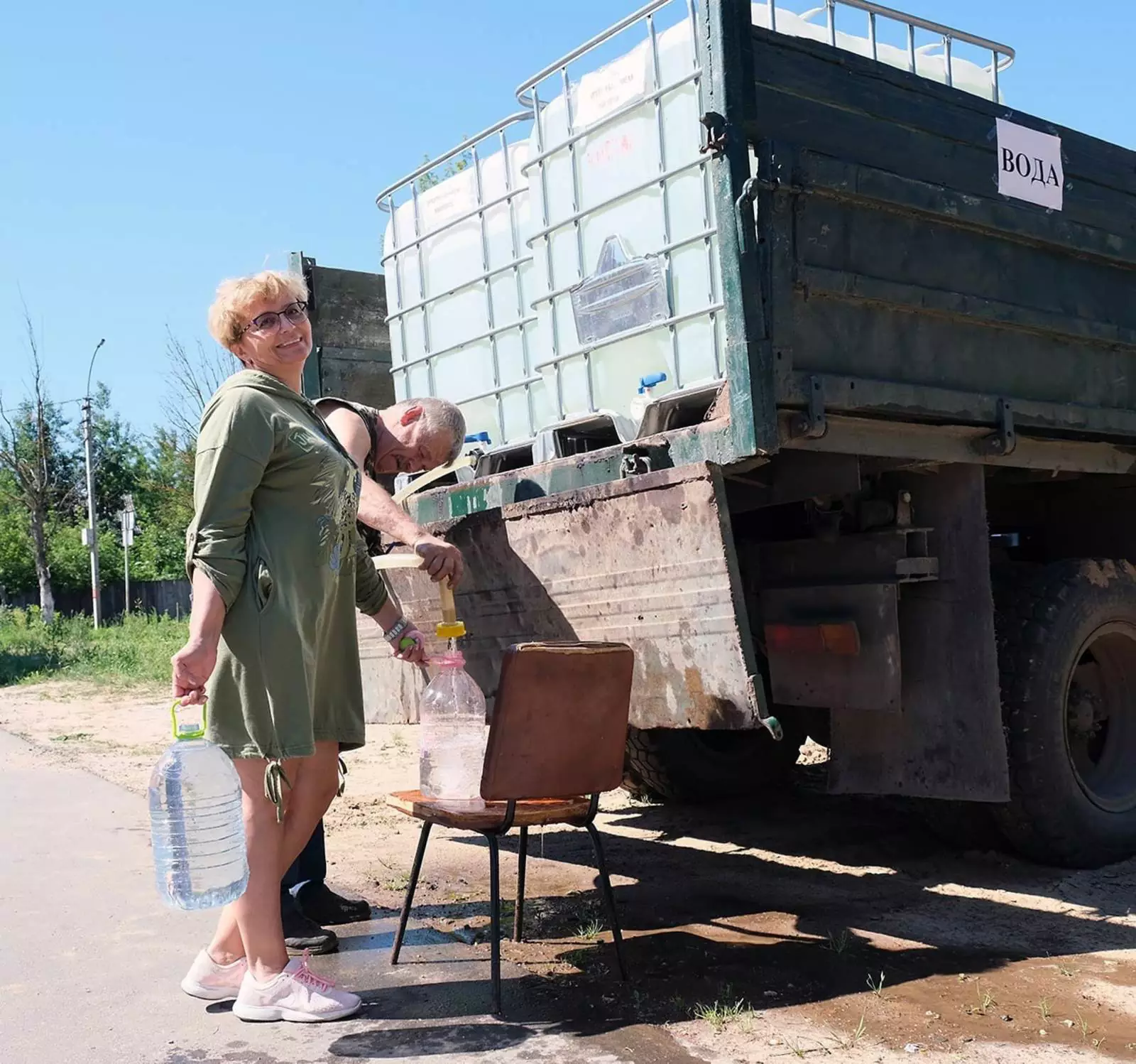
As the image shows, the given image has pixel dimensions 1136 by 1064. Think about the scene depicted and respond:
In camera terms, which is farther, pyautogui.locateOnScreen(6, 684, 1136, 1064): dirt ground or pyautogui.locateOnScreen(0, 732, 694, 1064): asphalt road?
pyautogui.locateOnScreen(6, 684, 1136, 1064): dirt ground

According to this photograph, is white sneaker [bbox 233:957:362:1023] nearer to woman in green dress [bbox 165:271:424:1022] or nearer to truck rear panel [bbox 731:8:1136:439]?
woman in green dress [bbox 165:271:424:1022]

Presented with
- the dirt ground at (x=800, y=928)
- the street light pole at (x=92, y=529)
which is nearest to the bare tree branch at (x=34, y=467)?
the street light pole at (x=92, y=529)

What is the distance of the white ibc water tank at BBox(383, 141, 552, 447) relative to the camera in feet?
15.8

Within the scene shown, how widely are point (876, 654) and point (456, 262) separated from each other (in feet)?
8.23

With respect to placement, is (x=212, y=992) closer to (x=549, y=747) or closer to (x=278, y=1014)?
(x=278, y=1014)

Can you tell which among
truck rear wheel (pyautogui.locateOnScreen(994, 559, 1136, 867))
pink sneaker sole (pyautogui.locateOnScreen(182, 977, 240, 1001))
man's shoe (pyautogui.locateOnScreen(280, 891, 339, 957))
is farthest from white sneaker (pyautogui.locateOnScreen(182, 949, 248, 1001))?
truck rear wheel (pyautogui.locateOnScreen(994, 559, 1136, 867))

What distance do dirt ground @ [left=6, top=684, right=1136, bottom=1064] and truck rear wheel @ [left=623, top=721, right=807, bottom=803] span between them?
114mm

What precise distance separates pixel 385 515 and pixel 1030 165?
8.19ft

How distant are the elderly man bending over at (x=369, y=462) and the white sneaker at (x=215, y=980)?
487mm

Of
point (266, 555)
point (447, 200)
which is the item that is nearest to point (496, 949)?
point (266, 555)

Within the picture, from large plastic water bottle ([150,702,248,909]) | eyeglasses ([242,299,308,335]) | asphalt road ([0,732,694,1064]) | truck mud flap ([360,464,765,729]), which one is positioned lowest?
asphalt road ([0,732,694,1064])

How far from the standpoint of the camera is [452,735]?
3941 millimetres

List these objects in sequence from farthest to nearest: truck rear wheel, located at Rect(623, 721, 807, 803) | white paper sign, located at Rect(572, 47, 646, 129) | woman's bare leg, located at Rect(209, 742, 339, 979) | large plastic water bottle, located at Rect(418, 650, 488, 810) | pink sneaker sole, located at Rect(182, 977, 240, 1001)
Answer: truck rear wheel, located at Rect(623, 721, 807, 803), white paper sign, located at Rect(572, 47, 646, 129), large plastic water bottle, located at Rect(418, 650, 488, 810), pink sneaker sole, located at Rect(182, 977, 240, 1001), woman's bare leg, located at Rect(209, 742, 339, 979)

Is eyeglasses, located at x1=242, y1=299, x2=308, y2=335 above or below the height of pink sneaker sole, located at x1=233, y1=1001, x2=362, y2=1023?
above
